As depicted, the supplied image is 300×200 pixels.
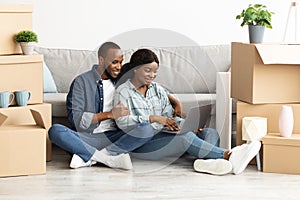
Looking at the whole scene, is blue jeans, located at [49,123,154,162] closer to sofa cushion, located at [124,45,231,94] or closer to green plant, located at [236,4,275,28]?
sofa cushion, located at [124,45,231,94]

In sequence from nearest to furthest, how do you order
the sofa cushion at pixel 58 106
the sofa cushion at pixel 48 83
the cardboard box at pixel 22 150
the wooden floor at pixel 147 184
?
the wooden floor at pixel 147 184, the cardboard box at pixel 22 150, the sofa cushion at pixel 58 106, the sofa cushion at pixel 48 83

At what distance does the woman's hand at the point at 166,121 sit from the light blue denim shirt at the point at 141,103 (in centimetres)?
2

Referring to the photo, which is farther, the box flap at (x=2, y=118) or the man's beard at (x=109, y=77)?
the man's beard at (x=109, y=77)

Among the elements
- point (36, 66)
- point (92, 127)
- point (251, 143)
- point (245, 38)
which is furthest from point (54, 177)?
point (245, 38)

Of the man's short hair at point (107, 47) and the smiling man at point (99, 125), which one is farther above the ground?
the man's short hair at point (107, 47)

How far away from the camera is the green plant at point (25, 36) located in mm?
3402

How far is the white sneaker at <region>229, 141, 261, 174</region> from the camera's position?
130 inches

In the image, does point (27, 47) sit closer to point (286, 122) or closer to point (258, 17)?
point (258, 17)

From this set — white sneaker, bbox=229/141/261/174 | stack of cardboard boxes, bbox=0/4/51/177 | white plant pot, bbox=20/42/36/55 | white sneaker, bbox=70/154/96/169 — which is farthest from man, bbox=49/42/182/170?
white sneaker, bbox=229/141/261/174

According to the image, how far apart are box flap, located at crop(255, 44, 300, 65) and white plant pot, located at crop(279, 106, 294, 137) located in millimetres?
222

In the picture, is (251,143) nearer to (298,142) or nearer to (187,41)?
(298,142)

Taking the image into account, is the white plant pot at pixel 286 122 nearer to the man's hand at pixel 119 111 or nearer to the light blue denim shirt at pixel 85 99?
the man's hand at pixel 119 111

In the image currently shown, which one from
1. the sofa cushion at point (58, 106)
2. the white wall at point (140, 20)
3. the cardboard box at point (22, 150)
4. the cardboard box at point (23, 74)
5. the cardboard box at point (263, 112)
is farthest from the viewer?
the white wall at point (140, 20)

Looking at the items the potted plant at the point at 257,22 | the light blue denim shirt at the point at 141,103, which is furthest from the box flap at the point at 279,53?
the light blue denim shirt at the point at 141,103
